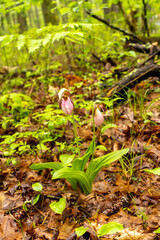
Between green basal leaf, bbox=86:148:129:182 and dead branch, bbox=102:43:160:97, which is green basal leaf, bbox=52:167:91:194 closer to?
green basal leaf, bbox=86:148:129:182

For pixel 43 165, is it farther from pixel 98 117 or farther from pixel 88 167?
pixel 98 117

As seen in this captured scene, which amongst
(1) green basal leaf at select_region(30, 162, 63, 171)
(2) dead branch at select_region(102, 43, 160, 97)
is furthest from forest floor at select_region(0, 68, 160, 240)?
(2) dead branch at select_region(102, 43, 160, 97)

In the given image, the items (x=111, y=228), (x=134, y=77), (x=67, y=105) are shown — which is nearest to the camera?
(x=111, y=228)

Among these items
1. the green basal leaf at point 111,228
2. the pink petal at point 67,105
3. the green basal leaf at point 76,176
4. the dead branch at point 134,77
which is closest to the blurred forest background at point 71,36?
the dead branch at point 134,77

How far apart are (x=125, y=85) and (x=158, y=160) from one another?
4.41 ft

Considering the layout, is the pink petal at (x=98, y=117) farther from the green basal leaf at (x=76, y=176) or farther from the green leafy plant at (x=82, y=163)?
the green basal leaf at (x=76, y=176)

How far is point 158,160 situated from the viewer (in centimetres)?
175

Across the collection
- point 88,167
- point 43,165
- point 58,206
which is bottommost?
point 58,206

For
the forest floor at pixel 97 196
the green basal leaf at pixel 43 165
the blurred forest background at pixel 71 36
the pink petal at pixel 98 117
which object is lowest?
the forest floor at pixel 97 196

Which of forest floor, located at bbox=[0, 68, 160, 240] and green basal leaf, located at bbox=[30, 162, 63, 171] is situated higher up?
green basal leaf, located at bbox=[30, 162, 63, 171]

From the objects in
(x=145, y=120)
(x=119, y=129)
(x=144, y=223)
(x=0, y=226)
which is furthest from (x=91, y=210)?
(x=145, y=120)

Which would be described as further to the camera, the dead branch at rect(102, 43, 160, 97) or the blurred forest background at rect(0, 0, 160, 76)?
the dead branch at rect(102, 43, 160, 97)

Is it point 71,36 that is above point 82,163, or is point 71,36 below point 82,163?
above

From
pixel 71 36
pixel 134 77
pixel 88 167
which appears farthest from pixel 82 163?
pixel 134 77
